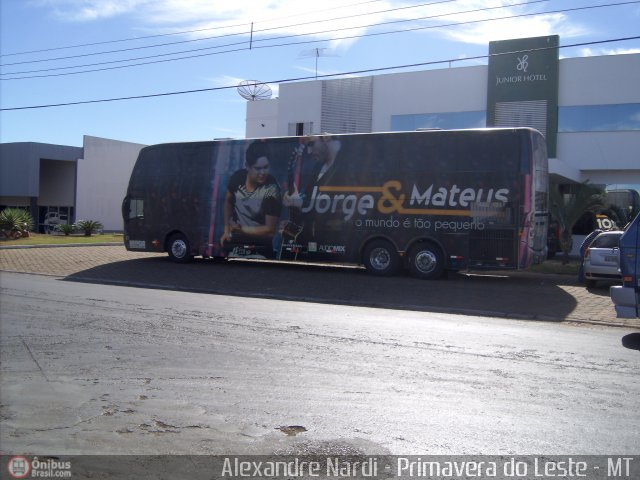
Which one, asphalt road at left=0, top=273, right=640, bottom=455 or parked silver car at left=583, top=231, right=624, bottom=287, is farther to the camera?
parked silver car at left=583, top=231, right=624, bottom=287

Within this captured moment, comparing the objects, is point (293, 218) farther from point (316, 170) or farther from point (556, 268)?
point (556, 268)

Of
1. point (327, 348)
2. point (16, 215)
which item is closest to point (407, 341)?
point (327, 348)

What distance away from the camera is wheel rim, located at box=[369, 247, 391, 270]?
1816cm

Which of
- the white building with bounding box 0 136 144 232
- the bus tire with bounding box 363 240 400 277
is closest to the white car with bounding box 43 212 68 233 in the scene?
the white building with bounding box 0 136 144 232

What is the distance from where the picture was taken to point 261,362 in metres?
8.16

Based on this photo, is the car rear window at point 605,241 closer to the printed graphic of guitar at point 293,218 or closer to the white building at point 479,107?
the printed graphic of guitar at point 293,218

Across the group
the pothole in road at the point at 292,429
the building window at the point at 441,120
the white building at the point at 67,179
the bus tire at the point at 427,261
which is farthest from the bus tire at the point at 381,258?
the white building at the point at 67,179

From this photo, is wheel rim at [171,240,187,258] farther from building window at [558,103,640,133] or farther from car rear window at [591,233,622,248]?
building window at [558,103,640,133]

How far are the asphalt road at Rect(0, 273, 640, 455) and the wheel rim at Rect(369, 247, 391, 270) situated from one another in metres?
6.34

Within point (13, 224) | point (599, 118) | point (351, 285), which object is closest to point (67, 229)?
point (13, 224)

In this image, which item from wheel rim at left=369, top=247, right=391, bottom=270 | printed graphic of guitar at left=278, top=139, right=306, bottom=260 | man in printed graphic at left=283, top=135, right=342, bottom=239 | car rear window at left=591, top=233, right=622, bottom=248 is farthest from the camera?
printed graphic of guitar at left=278, top=139, right=306, bottom=260

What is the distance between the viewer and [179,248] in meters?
21.6

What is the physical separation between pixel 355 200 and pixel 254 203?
11.2ft

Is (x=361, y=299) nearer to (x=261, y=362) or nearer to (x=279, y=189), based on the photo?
(x=279, y=189)
